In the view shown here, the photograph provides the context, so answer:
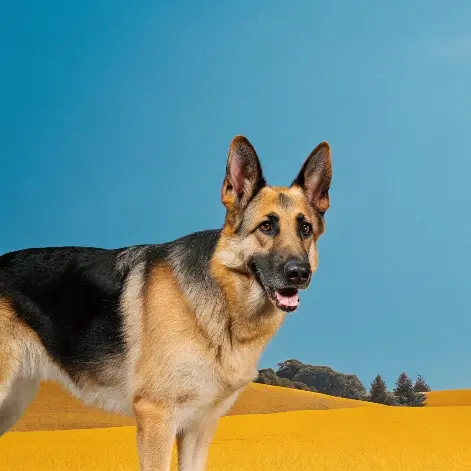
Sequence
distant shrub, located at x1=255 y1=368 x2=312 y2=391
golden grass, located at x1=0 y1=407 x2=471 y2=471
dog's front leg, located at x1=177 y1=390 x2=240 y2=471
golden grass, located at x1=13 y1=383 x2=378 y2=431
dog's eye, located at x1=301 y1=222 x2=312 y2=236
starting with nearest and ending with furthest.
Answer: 1. dog's eye, located at x1=301 y1=222 x2=312 y2=236
2. dog's front leg, located at x1=177 y1=390 x2=240 y2=471
3. golden grass, located at x1=0 y1=407 x2=471 y2=471
4. golden grass, located at x1=13 y1=383 x2=378 y2=431
5. distant shrub, located at x1=255 y1=368 x2=312 y2=391

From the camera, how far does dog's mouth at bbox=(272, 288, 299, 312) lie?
6.38 metres

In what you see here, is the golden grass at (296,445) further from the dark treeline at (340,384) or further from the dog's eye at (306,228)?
the dark treeline at (340,384)

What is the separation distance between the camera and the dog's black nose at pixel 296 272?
6.22 m

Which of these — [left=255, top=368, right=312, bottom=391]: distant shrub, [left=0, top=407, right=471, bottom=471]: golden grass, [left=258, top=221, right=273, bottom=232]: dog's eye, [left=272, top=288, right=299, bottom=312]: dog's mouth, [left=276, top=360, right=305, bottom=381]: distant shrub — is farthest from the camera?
[left=276, top=360, right=305, bottom=381]: distant shrub

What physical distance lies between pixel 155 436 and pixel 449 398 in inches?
938

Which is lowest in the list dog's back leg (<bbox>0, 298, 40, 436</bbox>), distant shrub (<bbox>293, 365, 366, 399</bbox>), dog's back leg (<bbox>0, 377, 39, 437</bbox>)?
dog's back leg (<bbox>0, 377, 39, 437</bbox>)

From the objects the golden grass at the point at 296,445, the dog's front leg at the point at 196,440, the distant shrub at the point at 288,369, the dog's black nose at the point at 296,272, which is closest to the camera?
the dog's black nose at the point at 296,272

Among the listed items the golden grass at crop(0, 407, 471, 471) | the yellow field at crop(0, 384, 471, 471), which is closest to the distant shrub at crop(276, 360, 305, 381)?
the yellow field at crop(0, 384, 471, 471)

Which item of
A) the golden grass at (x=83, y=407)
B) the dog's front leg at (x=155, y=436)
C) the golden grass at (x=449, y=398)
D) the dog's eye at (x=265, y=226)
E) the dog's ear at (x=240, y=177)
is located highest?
the golden grass at (x=449, y=398)

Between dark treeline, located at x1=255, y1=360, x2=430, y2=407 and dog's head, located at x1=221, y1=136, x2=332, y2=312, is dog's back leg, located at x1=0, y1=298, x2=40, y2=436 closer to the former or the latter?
dog's head, located at x1=221, y1=136, x2=332, y2=312

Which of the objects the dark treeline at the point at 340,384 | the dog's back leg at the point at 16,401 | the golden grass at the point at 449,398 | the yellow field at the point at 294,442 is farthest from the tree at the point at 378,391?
the dog's back leg at the point at 16,401

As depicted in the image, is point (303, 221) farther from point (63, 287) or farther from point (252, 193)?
point (63, 287)

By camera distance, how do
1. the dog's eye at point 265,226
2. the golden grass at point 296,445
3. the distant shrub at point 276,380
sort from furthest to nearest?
the distant shrub at point 276,380 → the golden grass at point 296,445 → the dog's eye at point 265,226

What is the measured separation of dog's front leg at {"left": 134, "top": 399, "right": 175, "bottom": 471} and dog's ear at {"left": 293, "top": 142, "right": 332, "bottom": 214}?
7.79 feet
